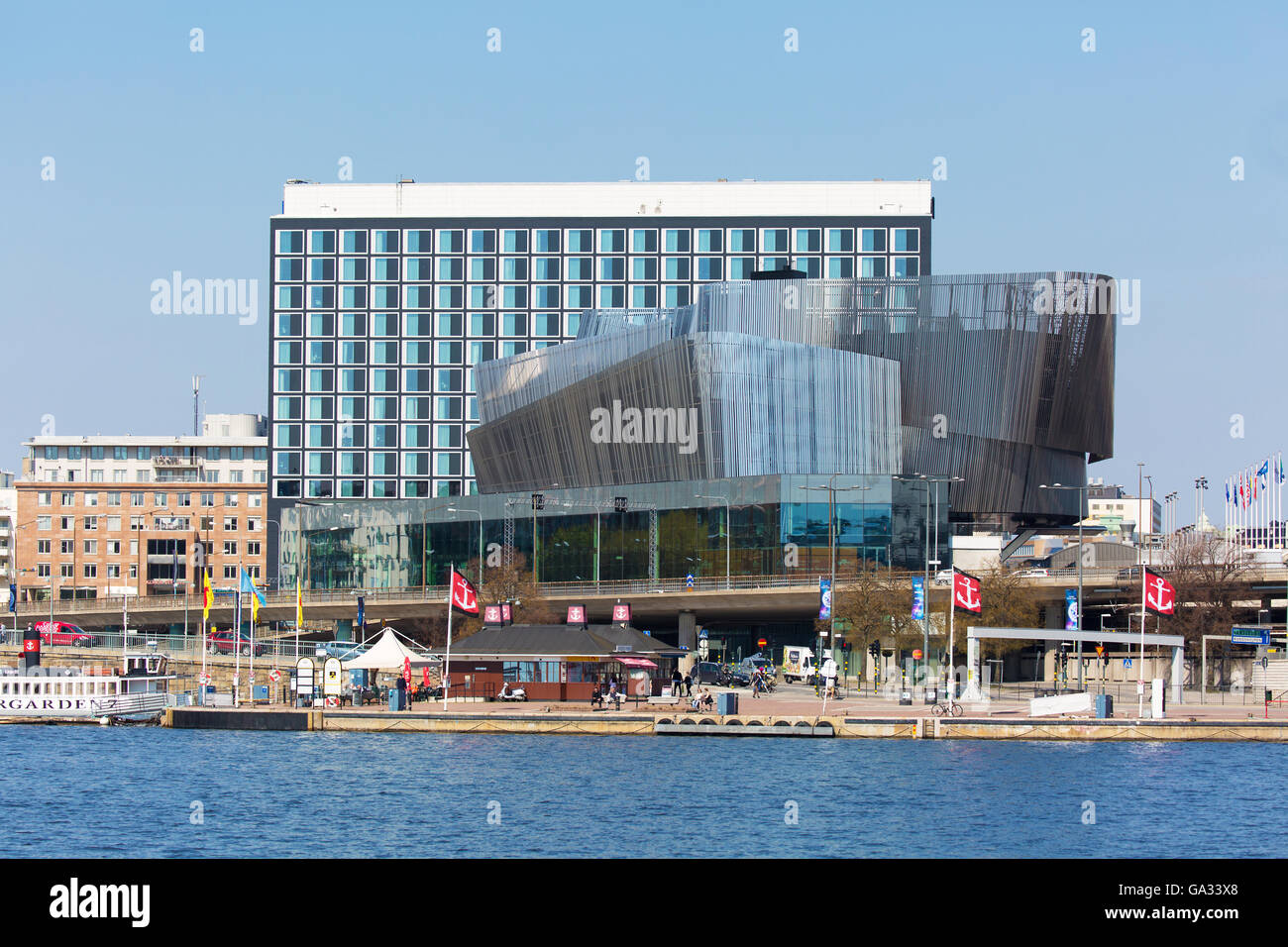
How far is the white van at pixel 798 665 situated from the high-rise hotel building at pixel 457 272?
76.7 m

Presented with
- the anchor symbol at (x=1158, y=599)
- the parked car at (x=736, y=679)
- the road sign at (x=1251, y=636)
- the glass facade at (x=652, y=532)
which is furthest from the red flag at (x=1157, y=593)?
the glass facade at (x=652, y=532)

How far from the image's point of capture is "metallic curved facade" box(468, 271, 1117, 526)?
132m

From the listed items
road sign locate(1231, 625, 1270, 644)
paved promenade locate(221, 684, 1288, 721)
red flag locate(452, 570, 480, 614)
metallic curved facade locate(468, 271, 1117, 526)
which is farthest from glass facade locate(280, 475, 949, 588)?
red flag locate(452, 570, 480, 614)

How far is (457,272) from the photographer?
185250mm

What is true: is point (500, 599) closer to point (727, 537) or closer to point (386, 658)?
point (727, 537)

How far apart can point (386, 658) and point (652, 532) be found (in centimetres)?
4335

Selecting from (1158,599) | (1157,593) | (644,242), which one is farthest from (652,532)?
(644,242)

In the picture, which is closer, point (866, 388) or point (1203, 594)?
point (1203, 594)

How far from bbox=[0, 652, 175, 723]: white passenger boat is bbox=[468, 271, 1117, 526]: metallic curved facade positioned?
53746 millimetres

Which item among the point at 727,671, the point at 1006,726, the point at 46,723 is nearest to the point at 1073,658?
the point at 727,671

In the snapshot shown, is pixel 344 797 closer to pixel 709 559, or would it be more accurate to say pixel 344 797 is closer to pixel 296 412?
pixel 709 559

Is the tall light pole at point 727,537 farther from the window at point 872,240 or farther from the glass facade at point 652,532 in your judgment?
the window at point 872,240

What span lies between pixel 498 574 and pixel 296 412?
67.4 meters
